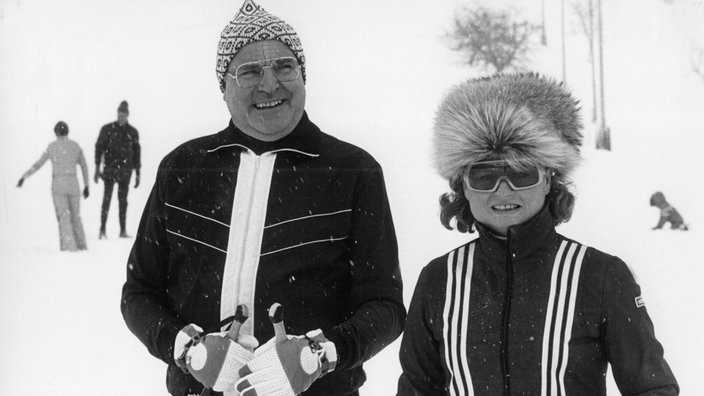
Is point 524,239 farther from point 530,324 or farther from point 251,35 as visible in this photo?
point 251,35

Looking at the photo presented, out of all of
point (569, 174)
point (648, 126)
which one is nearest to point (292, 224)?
point (569, 174)

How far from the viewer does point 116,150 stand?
887 cm

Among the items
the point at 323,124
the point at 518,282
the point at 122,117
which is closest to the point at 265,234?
the point at 518,282

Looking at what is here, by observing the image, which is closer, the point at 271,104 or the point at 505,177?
the point at 505,177

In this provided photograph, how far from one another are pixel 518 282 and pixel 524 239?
0.32 feet

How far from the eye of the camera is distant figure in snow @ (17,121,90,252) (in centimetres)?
818

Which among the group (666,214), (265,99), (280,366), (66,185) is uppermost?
(265,99)

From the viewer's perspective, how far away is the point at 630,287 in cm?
200

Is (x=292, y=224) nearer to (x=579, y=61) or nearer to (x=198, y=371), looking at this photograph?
(x=198, y=371)

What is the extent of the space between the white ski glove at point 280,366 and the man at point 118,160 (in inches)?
270

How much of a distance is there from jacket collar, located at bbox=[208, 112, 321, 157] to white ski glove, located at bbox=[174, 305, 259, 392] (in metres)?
0.43

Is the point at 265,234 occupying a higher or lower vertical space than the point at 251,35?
lower

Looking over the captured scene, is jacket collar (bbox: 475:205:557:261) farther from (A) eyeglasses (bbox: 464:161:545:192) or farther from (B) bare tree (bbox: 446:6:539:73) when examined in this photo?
(B) bare tree (bbox: 446:6:539:73)

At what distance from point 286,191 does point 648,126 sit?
7.88 m
